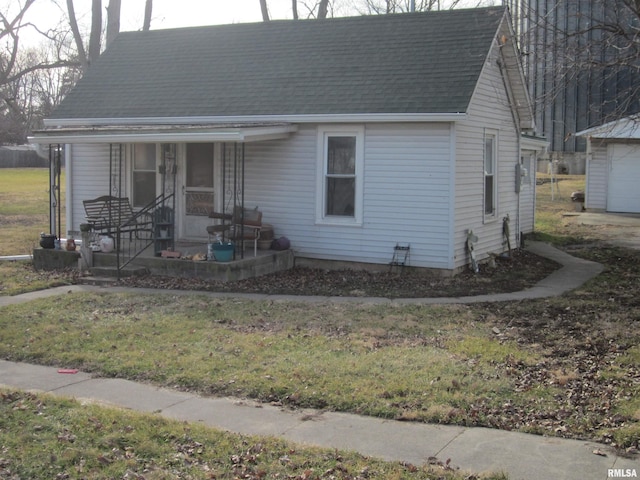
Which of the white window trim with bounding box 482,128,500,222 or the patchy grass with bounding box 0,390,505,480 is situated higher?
the white window trim with bounding box 482,128,500,222

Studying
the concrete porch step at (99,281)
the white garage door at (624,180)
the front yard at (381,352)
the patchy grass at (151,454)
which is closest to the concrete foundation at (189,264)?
the concrete porch step at (99,281)

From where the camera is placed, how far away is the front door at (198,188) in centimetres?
1564

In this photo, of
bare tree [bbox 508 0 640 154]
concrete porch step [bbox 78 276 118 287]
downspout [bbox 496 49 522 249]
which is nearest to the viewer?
bare tree [bbox 508 0 640 154]

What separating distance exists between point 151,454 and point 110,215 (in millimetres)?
10011

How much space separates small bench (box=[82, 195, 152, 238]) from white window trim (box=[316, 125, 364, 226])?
136 inches

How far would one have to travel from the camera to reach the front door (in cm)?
1564

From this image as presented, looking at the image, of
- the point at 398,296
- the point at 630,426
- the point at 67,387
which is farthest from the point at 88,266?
the point at 630,426

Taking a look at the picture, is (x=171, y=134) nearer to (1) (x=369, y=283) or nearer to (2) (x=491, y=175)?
(1) (x=369, y=283)

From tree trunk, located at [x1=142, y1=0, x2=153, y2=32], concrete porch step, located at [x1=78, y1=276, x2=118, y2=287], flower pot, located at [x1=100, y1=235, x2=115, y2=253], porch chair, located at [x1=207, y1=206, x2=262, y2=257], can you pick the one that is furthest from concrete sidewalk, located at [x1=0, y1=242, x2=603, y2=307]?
tree trunk, located at [x1=142, y1=0, x2=153, y2=32]

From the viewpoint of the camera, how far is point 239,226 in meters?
14.6

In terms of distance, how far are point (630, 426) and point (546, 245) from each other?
1376 cm

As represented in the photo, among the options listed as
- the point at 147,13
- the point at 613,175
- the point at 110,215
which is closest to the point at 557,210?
the point at 613,175

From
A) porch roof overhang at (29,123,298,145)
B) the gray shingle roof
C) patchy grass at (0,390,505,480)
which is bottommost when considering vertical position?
patchy grass at (0,390,505,480)

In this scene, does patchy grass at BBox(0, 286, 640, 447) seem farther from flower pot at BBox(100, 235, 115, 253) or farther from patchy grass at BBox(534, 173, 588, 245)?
patchy grass at BBox(534, 173, 588, 245)
